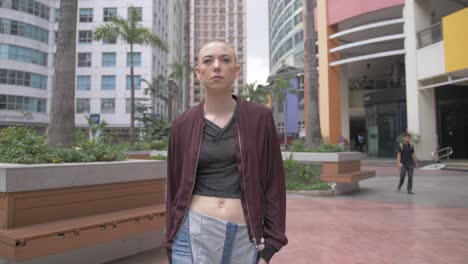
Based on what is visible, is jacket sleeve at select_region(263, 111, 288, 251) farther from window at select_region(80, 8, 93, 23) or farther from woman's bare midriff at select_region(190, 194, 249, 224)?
window at select_region(80, 8, 93, 23)

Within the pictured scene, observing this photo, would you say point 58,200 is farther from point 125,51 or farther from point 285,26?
point 285,26

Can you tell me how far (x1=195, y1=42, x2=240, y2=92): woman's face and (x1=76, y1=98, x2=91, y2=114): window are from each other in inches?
1923

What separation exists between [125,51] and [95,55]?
13.8 feet

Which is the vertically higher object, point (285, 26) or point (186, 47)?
point (285, 26)

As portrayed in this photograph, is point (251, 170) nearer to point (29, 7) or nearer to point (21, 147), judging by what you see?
point (21, 147)

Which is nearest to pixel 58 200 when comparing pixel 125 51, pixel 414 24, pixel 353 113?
pixel 414 24

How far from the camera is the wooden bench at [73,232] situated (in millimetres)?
3049

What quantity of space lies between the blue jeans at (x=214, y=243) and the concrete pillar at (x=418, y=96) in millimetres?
22838

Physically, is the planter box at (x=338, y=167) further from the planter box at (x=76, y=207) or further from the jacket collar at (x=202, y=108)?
the jacket collar at (x=202, y=108)

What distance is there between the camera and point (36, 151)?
13.9ft

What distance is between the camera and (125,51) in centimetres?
4666

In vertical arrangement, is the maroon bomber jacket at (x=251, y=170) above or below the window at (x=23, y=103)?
below

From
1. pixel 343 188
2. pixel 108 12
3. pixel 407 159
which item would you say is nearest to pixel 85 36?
pixel 108 12

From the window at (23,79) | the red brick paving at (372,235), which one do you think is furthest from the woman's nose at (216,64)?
the window at (23,79)
